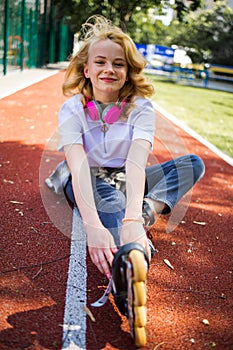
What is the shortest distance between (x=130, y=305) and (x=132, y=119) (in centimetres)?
161

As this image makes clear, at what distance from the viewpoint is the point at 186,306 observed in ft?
9.41

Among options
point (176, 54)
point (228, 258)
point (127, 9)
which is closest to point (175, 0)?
point (127, 9)

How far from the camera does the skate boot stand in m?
2.24

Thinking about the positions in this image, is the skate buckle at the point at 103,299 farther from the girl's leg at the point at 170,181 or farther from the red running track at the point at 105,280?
the girl's leg at the point at 170,181

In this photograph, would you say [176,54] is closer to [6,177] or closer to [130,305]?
Result: [6,177]

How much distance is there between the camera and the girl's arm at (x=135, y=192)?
107 inches

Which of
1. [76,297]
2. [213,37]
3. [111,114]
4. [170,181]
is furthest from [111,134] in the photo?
[213,37]

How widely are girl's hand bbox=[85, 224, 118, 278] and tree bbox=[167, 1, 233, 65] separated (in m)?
38.7

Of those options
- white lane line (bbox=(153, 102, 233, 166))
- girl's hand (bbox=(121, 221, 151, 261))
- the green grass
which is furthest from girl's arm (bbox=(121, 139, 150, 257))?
the green grass

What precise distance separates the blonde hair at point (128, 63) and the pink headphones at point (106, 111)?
4.2 inches

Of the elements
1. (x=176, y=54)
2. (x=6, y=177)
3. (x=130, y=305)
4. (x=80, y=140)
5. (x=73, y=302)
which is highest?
(x=80, y=140)

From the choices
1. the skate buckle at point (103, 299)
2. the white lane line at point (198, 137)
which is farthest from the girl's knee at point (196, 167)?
the white lane line at point (198, 137)

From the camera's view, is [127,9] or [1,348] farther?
[127,9]

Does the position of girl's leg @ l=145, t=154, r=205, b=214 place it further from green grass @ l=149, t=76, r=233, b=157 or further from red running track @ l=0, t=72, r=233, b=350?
green grass @ l=149, t=76, r=233, b=157
